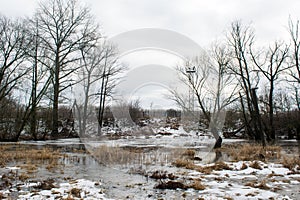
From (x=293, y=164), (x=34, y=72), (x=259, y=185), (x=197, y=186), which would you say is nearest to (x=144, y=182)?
(x=197, y=186)

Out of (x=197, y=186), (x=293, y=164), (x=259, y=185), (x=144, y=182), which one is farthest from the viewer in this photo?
(x=293, y=164)

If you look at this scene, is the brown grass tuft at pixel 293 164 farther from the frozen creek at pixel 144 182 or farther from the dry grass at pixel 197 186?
the dry grass at pixel 197 186

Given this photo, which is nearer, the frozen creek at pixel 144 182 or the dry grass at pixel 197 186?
the frozen creek at pixel 144 182

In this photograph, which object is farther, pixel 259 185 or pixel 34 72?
pixel 34 72

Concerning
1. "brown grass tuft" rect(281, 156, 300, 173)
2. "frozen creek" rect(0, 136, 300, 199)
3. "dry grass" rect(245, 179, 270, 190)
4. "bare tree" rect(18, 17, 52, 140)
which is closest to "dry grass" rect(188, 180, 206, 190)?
"frozen creek" rect(0, 136, 300, 199)

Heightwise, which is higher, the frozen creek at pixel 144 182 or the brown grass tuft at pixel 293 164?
the brown grass tuft at pixel 293 164

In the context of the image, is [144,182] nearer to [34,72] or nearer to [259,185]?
[259,185]

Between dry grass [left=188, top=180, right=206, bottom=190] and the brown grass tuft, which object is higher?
the brown grass tuft

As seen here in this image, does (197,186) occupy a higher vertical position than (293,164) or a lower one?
lower

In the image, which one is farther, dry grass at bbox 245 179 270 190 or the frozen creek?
dry grass at bbox 245 179 270 190

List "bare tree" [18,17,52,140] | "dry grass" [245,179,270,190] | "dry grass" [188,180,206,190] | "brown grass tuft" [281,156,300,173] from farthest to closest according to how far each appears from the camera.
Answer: "bare tree" [18,17,52,140] → "brown grass tuft" [281,156,300,173] → "dry grass" [245,179,270,190] → "dry grass" [188,180,206,190]

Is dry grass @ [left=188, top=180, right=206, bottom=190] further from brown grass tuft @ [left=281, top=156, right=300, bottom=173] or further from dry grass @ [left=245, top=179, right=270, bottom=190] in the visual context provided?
brown grass tuft @ [left=281, top=156, right=300, bottom=173]

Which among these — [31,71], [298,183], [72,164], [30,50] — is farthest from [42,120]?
[298,183]

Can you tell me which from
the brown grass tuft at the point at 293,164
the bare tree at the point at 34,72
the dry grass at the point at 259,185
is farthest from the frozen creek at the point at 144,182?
the bare tree at the point at 34,72
